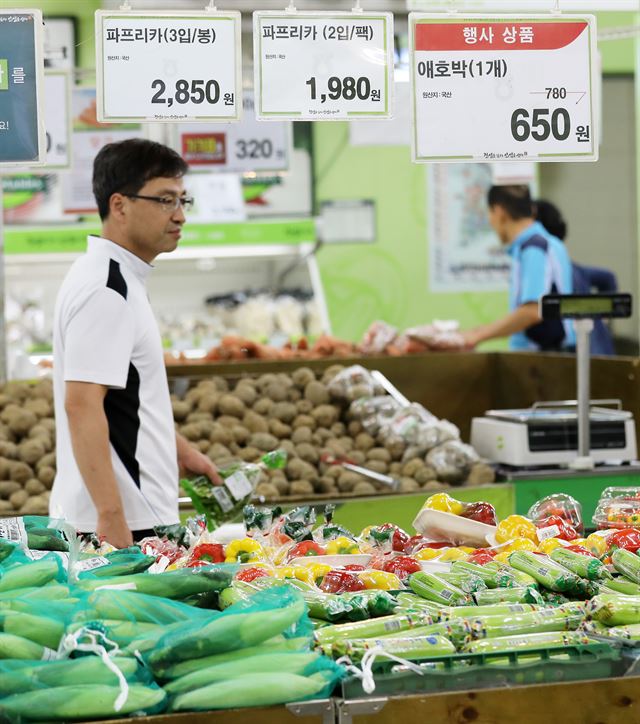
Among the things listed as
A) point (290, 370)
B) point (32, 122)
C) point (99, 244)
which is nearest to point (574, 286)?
point (290, 370)

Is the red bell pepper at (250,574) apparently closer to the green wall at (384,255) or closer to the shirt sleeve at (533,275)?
the shirt sleeve at (533,275)

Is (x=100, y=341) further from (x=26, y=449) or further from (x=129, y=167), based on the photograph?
(x=26, y=449)

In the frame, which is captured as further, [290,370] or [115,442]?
[290,370]

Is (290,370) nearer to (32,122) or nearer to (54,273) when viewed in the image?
(32,122)

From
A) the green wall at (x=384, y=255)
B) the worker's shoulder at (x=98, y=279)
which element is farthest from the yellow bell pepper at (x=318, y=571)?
the green wall at (x=384, y=255)

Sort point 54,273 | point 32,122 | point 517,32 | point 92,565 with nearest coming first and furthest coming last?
point 92,565, point 32,122, point 517,32, point 54,273

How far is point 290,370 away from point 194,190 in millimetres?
3718

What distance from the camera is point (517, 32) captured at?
295cm

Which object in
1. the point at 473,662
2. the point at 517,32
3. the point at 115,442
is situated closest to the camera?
the point at 473,662

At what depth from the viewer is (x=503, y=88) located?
2.94m

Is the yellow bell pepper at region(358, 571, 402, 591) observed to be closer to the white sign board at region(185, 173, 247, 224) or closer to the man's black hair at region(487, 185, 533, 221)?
the man's black hair at region(487, 185, 533, 221)

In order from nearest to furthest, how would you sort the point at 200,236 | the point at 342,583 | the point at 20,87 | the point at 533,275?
the point at 342,583
the point at 20,87
the point at 533,275
the point at 200,236

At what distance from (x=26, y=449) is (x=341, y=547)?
96.1 inches

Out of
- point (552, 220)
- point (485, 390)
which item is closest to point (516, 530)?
point (485, 390)
